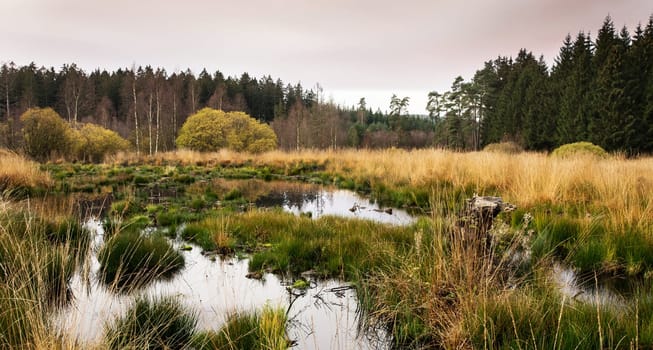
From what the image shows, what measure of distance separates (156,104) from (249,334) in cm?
4032

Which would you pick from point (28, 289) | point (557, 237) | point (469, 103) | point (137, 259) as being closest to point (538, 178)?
point (557, 237)

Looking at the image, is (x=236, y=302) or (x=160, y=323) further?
(x=236, y=302)

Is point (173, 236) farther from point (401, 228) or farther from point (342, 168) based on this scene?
point (342, 168)

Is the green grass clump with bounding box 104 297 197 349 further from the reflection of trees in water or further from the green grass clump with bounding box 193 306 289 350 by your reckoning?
the reflection of trees in water

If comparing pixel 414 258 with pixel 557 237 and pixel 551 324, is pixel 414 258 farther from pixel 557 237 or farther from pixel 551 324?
pixel 557 237

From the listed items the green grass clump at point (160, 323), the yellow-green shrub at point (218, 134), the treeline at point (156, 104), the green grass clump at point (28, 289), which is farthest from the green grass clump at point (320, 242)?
the treeline at point (156, 104)

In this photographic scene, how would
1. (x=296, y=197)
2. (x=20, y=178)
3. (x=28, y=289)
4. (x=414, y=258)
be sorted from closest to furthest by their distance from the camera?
(x=28, y=289), (x=414, y=258), (x=20, y=178), (x=296, y=197)

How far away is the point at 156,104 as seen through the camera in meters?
38.2

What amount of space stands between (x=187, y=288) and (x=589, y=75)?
38.5m

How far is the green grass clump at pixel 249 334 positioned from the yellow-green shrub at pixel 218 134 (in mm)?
27489

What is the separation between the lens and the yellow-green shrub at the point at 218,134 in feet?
97.9

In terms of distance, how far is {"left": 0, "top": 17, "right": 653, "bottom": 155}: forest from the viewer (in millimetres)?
26984

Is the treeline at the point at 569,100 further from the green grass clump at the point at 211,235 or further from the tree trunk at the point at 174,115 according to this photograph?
the tree trunk at the point at 174,115

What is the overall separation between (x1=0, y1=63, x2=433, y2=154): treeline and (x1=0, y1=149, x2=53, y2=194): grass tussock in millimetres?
24261
